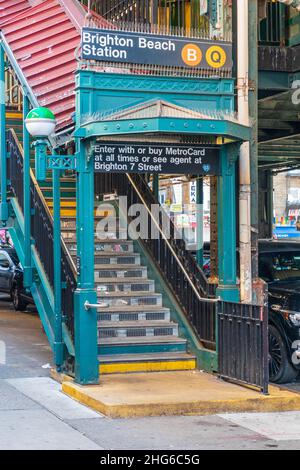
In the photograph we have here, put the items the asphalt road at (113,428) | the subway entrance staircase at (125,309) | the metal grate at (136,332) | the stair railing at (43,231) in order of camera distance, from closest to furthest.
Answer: the asphalt road at (113,428) < the stair railing at (43,231) < the subway entrance staircase at (125,309) < the metal grate at (136,332)

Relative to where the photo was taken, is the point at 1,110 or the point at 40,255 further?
the point at 1,110

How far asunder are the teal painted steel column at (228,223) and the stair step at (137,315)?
60.2 inches

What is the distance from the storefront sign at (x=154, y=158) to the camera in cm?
1018

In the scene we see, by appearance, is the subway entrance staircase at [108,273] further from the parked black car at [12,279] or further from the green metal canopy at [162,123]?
the parked black car at [12,279]

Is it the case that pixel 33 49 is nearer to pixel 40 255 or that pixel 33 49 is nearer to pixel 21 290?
pixel 40 255

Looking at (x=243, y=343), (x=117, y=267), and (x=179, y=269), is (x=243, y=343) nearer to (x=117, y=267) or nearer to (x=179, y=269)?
(x=179, y=269)

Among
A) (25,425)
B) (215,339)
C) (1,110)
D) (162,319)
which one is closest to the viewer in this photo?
(25,425)

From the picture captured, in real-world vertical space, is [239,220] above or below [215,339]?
above

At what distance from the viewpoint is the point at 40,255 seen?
12273 millimetres

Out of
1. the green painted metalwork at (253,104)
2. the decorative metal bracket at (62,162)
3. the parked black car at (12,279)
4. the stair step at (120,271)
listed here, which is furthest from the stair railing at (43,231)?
the parked black car at (12,279)

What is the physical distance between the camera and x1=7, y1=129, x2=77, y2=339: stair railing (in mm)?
11016

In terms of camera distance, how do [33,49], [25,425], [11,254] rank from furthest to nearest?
[11,254] → [33,49] → [25,425]

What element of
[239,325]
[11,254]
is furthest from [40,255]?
[11,254]

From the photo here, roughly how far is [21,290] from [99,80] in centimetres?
1088
